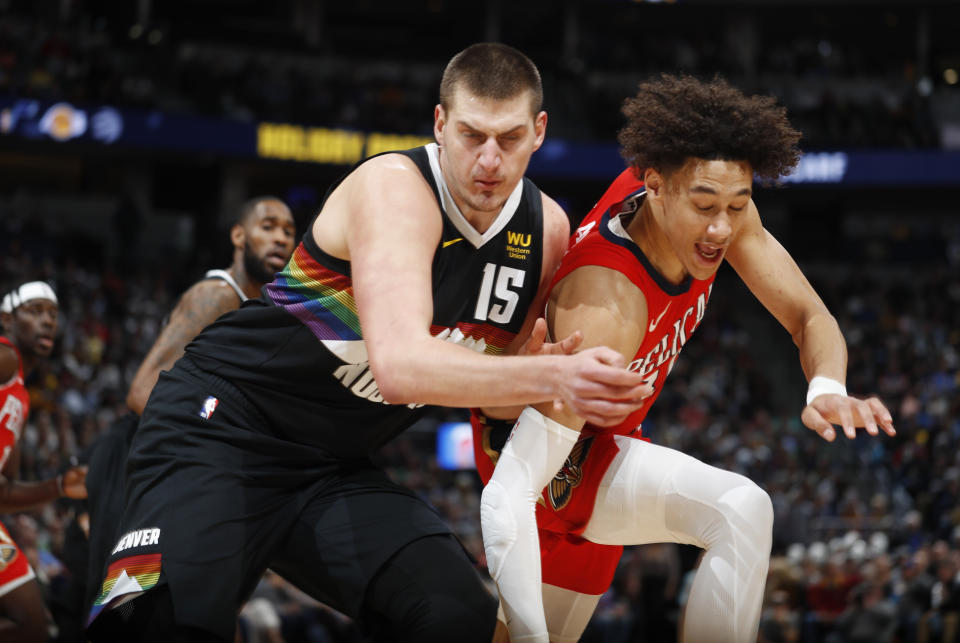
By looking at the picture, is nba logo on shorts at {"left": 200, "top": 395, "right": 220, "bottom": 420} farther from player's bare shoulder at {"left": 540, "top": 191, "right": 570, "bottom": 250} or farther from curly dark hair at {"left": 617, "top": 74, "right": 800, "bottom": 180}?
curly dark hair at {"left": 617, "top": 74, "right": 800, "bottom": 180}

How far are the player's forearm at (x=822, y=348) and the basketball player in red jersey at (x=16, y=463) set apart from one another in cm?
372

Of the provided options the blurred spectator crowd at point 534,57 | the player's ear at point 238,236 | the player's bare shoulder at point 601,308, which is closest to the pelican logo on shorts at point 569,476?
the player's bare shoulder at point 601,308

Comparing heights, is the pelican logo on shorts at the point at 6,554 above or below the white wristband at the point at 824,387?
below

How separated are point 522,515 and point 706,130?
4.70 ft

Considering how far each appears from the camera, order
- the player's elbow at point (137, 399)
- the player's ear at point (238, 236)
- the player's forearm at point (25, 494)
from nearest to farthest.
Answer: the player's elbow at point (137, 399), the player's ear at point (238, 236), the player's forearm at point (25, 494)

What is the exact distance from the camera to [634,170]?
12.9 ft

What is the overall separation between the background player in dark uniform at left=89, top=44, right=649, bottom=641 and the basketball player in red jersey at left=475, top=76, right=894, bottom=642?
0.24 meters

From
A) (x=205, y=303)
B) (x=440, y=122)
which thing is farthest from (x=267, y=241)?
(x=440, y=122)

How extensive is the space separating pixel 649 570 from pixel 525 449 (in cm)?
757

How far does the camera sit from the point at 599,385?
2.52 meters

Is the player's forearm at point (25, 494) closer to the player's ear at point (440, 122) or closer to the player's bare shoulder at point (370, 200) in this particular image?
the player's bare shoulder at point (370, 200)

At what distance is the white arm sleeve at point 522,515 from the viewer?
3.34 m

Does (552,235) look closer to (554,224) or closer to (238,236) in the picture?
(554,224)

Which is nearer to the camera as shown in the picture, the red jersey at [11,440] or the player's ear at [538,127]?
the player's ear at [538,127]
